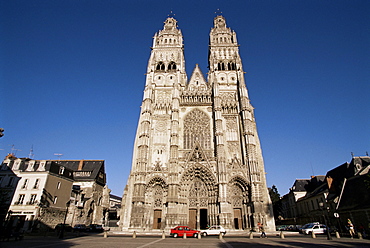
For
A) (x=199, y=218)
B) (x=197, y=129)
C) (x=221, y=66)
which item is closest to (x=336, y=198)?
(x=199, y=218)

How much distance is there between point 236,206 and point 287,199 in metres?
25.5

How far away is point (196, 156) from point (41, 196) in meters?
19.0

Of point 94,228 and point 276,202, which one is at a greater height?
Result: point 276,202

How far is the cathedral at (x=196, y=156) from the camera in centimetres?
2464

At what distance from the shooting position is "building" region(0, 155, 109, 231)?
2389cm

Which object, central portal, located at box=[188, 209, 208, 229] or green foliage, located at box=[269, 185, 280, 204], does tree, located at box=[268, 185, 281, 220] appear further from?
central portal, located at box=[188, 209, 208, 229]

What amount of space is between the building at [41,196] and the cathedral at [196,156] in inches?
347

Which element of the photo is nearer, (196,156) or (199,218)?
(199,218)

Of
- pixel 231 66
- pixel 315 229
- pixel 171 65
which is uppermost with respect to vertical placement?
pixel 171 65

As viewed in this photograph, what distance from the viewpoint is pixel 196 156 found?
2731 cm

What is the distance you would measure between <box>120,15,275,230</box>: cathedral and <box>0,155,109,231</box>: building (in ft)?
28.9

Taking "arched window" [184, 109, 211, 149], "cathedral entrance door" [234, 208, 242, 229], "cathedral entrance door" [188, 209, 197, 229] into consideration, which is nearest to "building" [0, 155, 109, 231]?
"cathedral entrance door" [188, 209, 197, 229]

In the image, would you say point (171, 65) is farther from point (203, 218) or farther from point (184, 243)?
point (184, 243)

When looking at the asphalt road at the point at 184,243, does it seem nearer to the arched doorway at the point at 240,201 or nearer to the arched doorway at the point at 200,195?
the arched doorway at the point at 240,201
